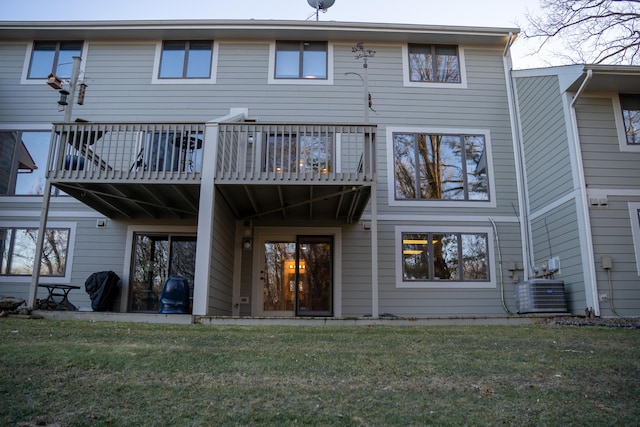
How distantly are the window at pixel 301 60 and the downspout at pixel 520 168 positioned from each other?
389 cm

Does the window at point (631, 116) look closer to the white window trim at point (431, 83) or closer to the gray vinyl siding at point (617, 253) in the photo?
the gray vinyl siding at point (617, 253)

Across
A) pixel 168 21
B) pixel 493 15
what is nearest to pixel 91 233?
pixel 168 21

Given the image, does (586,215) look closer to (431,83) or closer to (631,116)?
(631,116)

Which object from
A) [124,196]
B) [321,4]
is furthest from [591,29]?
[124,196]

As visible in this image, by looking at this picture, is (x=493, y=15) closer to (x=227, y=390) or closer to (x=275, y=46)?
(x=275, y=46)

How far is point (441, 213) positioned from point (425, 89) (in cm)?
271

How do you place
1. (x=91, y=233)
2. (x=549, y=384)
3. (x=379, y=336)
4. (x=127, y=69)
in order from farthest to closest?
(x=127, y=69) → (x=91, y=233) → (x=379, y=336) → (x=549, y=384)

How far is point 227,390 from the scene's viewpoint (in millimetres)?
4043

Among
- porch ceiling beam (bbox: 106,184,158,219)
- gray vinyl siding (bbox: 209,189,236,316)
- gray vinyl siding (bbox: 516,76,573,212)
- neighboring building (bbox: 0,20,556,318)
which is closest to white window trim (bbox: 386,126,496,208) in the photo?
neighboring building (bbox: 0,20,556,318)

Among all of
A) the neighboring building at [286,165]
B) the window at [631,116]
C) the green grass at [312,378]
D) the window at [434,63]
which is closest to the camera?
the green grass at [312,378]

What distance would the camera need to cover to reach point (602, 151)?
880 centimetres

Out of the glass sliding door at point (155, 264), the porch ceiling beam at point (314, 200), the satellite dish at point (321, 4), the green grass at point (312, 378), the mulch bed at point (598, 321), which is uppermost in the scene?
the satellite dish at point (321, 4)

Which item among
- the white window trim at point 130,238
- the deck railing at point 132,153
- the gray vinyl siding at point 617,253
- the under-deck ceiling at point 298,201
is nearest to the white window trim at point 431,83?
the under-deck ceiling at point 298,201

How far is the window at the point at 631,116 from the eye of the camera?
9016 millimetres
